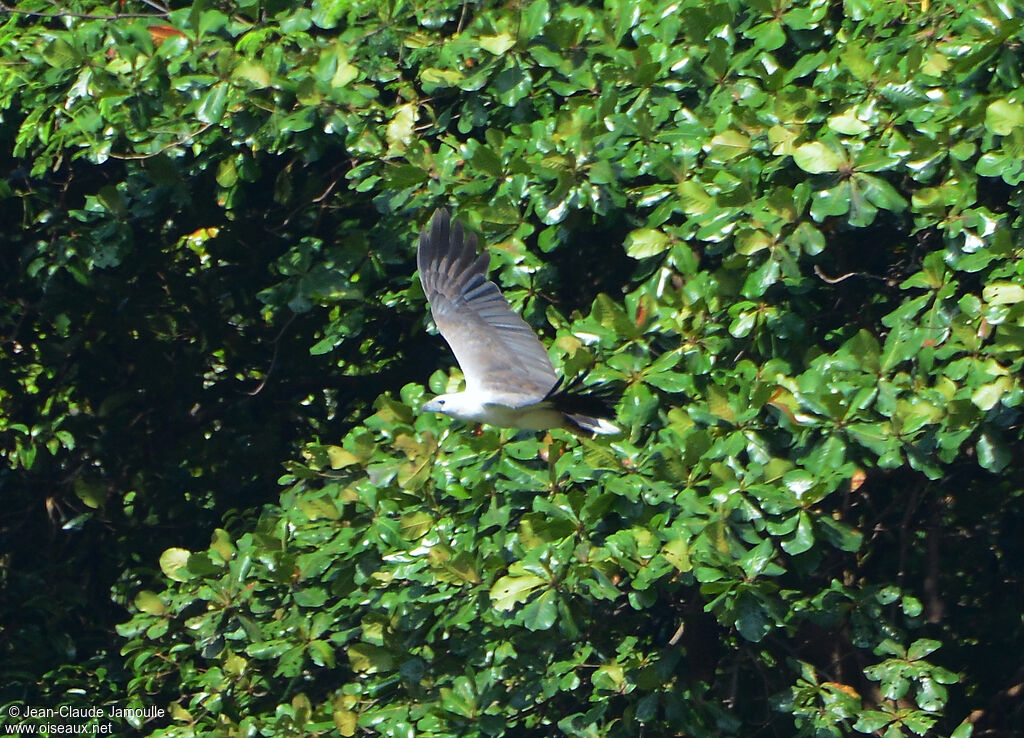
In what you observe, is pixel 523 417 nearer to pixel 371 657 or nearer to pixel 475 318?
pixel 475 318

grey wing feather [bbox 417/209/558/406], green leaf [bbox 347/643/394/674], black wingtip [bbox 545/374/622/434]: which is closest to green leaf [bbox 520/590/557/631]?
black wingtip [bbox 545/374/622/434]

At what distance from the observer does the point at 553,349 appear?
4.53 m

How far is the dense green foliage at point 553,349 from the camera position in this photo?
4.08 metres

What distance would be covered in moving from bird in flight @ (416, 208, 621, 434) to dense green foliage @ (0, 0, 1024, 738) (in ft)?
0.30

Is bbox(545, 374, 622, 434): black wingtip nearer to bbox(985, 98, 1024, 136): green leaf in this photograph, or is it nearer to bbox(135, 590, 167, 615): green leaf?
bbox(985, 98, 1024, 136): green leaf

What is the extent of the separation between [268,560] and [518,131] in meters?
1.68

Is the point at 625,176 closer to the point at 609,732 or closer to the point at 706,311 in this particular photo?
the point at 706,311

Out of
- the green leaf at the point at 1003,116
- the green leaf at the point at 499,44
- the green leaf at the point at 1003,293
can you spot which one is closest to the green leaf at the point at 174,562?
the green leaf at the point at 499,44

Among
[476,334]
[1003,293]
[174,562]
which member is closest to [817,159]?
[1003,293]

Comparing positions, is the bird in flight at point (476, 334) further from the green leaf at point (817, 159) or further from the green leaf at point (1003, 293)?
the green leaf at point (1003, 293)

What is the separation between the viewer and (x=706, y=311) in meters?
4.39

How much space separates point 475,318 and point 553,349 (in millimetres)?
546

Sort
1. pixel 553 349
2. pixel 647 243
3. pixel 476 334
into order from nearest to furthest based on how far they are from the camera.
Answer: pixel 647 243 → pixel 553 349 → pixel 476 334

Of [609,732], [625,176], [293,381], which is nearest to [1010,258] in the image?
[625,176]
